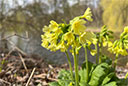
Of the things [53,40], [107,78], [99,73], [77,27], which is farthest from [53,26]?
[107,78]

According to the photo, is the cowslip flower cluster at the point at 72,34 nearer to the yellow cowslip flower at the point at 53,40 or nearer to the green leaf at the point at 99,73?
the yellow cowslip flower at the point at 53,40

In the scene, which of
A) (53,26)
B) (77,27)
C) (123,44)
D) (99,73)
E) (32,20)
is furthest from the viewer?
(32,20)

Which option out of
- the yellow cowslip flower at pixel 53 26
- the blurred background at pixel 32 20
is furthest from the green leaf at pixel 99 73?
the blurred background at pixel 32 20

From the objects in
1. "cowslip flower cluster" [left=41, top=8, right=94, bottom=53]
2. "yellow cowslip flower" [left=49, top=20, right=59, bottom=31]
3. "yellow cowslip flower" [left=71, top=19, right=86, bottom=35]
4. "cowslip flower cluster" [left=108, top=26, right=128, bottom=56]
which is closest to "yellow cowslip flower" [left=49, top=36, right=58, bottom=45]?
"cowslip flower cluster" [left=41, top=8, right=94, bottom=53]

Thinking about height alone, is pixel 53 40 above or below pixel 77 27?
below

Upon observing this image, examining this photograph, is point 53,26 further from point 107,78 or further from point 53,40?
point 107,78

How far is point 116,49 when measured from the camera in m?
2.05

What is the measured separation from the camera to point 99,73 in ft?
6.07

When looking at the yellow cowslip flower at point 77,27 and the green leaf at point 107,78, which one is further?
the green leaf at point 107,78

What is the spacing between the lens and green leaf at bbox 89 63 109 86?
1.83 metres

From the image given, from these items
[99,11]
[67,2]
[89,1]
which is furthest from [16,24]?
[99,11]

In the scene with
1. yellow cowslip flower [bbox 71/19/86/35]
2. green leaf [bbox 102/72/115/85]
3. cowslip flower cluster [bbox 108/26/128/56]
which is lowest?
green leaf [bbox 102/72/115/85]

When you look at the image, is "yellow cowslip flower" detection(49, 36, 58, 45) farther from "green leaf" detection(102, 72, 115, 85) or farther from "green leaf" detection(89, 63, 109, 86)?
"green leaf" detection(102, 72, 115, 85)

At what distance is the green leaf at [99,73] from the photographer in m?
1.83
